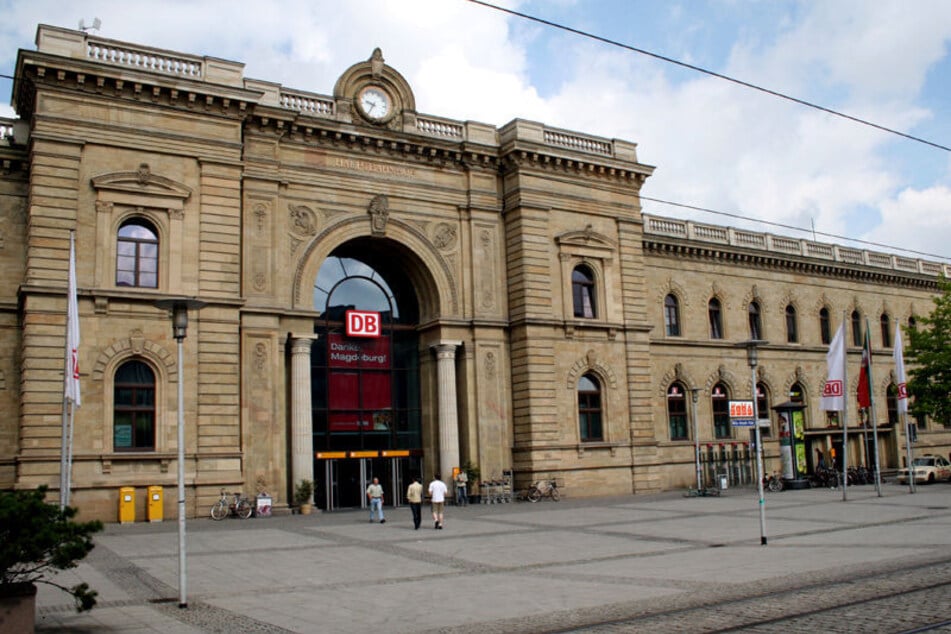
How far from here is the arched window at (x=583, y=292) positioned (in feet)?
138

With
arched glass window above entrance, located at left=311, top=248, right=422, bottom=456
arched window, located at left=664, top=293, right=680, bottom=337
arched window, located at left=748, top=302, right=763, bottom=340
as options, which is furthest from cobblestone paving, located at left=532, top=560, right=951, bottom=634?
arched window, located at left=748, top=302, right=763, bottom=340

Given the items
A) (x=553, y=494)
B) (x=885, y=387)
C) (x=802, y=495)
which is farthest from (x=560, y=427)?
(x=885, y=387)

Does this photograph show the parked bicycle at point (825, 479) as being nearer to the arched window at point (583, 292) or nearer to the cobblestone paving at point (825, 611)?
the arched window at point (583, 292)

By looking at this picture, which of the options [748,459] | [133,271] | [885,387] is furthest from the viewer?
[885,387]

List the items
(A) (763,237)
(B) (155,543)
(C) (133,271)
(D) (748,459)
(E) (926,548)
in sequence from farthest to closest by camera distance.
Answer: (A) (763,237) < (D) (748,459) < (C) (133,271) < (B) (155,543) < (E) (926,548)

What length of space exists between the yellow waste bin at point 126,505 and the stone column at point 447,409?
42.3 feet

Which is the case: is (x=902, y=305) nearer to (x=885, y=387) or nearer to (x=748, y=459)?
(x=885, y=387)

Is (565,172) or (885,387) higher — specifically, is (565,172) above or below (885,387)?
above

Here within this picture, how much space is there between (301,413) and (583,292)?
14.6 metres

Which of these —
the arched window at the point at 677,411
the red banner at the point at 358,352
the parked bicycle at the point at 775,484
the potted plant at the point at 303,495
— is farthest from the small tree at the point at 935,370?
the potted plant at the point at 303,495

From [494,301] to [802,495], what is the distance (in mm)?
15555

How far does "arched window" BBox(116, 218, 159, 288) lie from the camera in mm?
31500

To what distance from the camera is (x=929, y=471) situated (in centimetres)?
4719

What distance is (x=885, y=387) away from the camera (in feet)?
195
